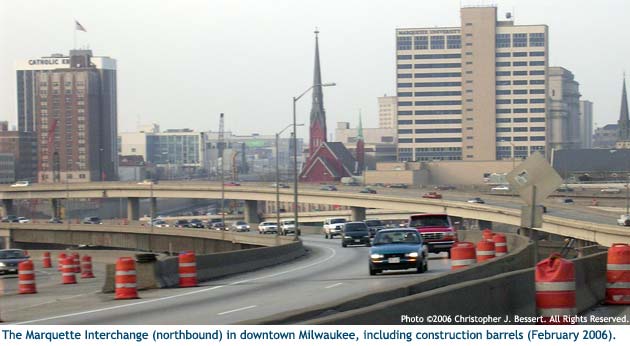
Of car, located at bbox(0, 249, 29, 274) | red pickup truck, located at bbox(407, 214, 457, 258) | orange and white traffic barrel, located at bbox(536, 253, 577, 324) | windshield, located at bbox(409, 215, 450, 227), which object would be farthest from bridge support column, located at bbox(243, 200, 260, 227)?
orange and white traffic barrel, located at bbox(536, 253, 577, 324)

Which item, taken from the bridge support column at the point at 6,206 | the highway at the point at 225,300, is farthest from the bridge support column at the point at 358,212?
the highway at the point at 225,300

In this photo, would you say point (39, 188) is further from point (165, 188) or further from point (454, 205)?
point (454, 205)

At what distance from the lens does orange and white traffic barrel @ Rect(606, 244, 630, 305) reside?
21844mm

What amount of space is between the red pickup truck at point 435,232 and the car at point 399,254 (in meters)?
10.5

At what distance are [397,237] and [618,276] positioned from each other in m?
12.8

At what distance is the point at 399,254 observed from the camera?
32812mm

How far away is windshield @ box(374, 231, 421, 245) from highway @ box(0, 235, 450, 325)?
0.99m

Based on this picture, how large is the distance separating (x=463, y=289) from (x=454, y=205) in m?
101

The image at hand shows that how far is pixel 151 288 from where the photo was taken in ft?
101

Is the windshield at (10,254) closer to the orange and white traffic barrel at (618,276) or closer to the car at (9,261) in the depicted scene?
the car at (9,261)

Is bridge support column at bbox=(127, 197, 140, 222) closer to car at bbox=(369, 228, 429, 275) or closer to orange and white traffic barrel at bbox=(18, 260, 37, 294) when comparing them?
orange and white traffic barrel at bbox=(18, 260, 37, 294)

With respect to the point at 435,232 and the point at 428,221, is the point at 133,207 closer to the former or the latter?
the point at 428,221

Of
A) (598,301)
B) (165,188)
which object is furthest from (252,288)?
(165,188)

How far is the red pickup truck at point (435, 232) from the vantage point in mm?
44750
